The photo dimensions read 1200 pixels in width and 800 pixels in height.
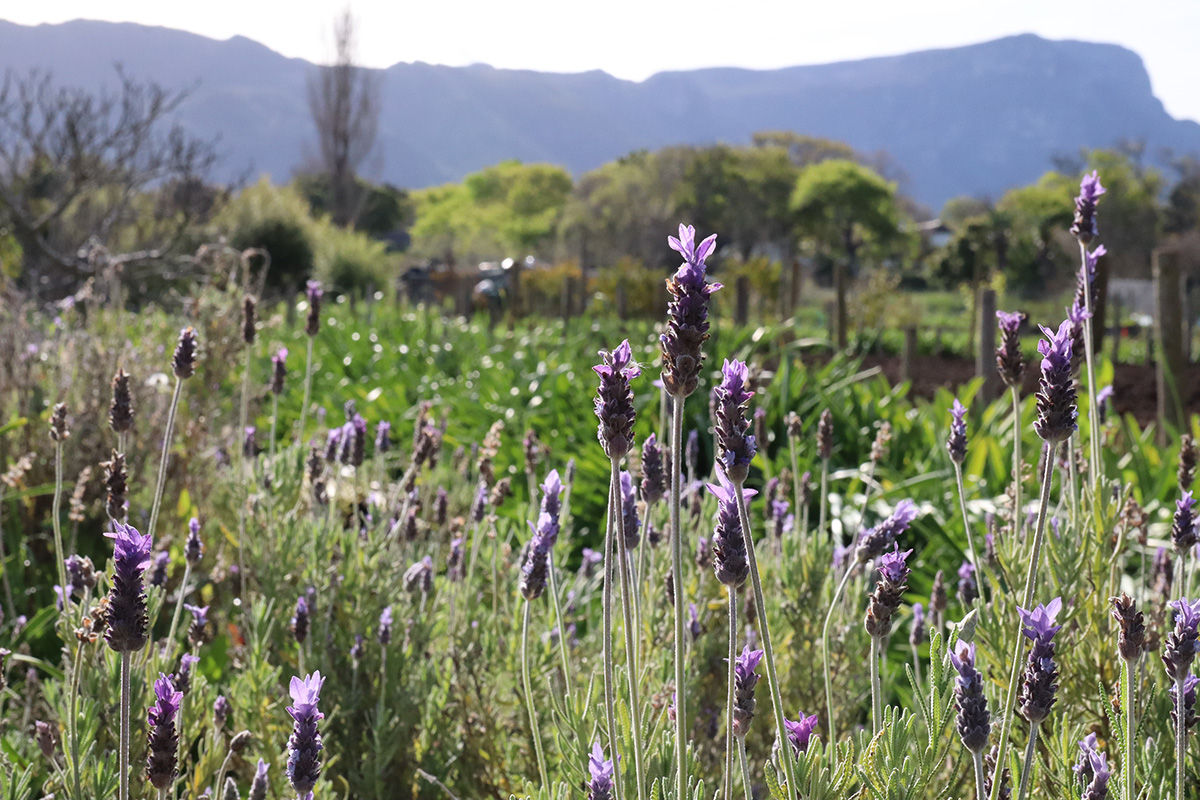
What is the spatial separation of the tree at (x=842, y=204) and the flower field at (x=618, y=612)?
177 ft

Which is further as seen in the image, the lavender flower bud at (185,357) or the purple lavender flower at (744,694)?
the lavender flower bud at (185,357)

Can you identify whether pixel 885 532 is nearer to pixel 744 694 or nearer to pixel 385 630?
pixel 744 694

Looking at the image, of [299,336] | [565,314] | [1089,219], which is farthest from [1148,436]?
[299,336]

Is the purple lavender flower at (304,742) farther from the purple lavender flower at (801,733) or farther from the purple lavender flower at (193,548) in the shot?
the purple lavender flower at (193,548)

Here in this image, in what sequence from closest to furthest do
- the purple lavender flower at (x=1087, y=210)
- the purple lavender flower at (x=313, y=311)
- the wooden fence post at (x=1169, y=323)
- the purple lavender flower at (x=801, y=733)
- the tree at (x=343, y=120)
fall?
the purple lavender flower at (x=801, y=733), the purple lavender flower at (x=1087, y=210), the purple lavender flower at (x=313, y=311), the wooden fence post at (x=1169, y=323), the tree at (x=343, y=120)

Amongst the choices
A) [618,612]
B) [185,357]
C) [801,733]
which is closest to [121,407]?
[185,357]

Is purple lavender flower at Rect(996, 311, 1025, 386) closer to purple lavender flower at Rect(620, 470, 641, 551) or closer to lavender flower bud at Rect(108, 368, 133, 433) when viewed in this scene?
purple lavender flower at Rect(620, 470, 641, 551)

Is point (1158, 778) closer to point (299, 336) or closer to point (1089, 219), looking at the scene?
point (1089, 219)

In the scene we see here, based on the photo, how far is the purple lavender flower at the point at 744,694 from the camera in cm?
105

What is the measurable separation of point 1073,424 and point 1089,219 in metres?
0.67

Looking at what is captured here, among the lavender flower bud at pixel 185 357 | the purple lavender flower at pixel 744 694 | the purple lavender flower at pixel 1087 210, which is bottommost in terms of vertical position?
the purple lavender flower at pixel 744 694

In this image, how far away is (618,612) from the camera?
199 centimetres

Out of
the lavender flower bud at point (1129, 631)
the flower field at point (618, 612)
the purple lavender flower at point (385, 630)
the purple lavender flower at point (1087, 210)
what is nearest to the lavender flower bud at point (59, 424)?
the flower field at point (618, 612)

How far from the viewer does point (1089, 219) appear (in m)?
1.54
